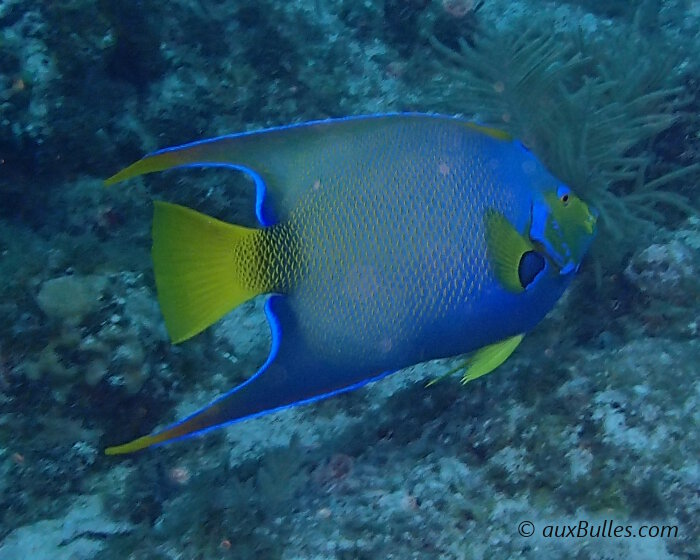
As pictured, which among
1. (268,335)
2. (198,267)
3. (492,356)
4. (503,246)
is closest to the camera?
(198,267)

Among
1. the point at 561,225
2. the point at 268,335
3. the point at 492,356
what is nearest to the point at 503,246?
the point at 561,225

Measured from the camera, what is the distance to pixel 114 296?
96.7 inches

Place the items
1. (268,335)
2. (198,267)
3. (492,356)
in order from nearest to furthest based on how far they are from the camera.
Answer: (198,267), (492,356), (268,335)

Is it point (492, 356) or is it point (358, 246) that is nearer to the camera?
point (358, 246)

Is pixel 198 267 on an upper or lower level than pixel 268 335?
upper

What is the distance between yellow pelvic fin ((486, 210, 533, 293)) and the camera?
1396mm

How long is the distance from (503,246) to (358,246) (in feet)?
1.14

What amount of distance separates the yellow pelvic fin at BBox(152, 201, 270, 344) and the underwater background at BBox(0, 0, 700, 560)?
3.22 ft

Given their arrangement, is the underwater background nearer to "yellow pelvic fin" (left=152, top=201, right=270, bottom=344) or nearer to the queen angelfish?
the queen angelfish

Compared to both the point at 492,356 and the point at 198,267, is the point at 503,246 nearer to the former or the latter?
the point at 492,356

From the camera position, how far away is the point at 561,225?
4.88 feet

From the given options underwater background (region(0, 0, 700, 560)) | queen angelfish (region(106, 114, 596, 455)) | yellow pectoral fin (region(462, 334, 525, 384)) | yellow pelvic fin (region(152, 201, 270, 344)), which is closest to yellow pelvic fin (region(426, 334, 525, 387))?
yellow pectoral fin (region(462, 334, 525, 384))

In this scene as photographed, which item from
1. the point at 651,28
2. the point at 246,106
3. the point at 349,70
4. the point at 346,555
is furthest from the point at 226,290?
the point at 651,28

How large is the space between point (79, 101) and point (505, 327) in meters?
2.46
